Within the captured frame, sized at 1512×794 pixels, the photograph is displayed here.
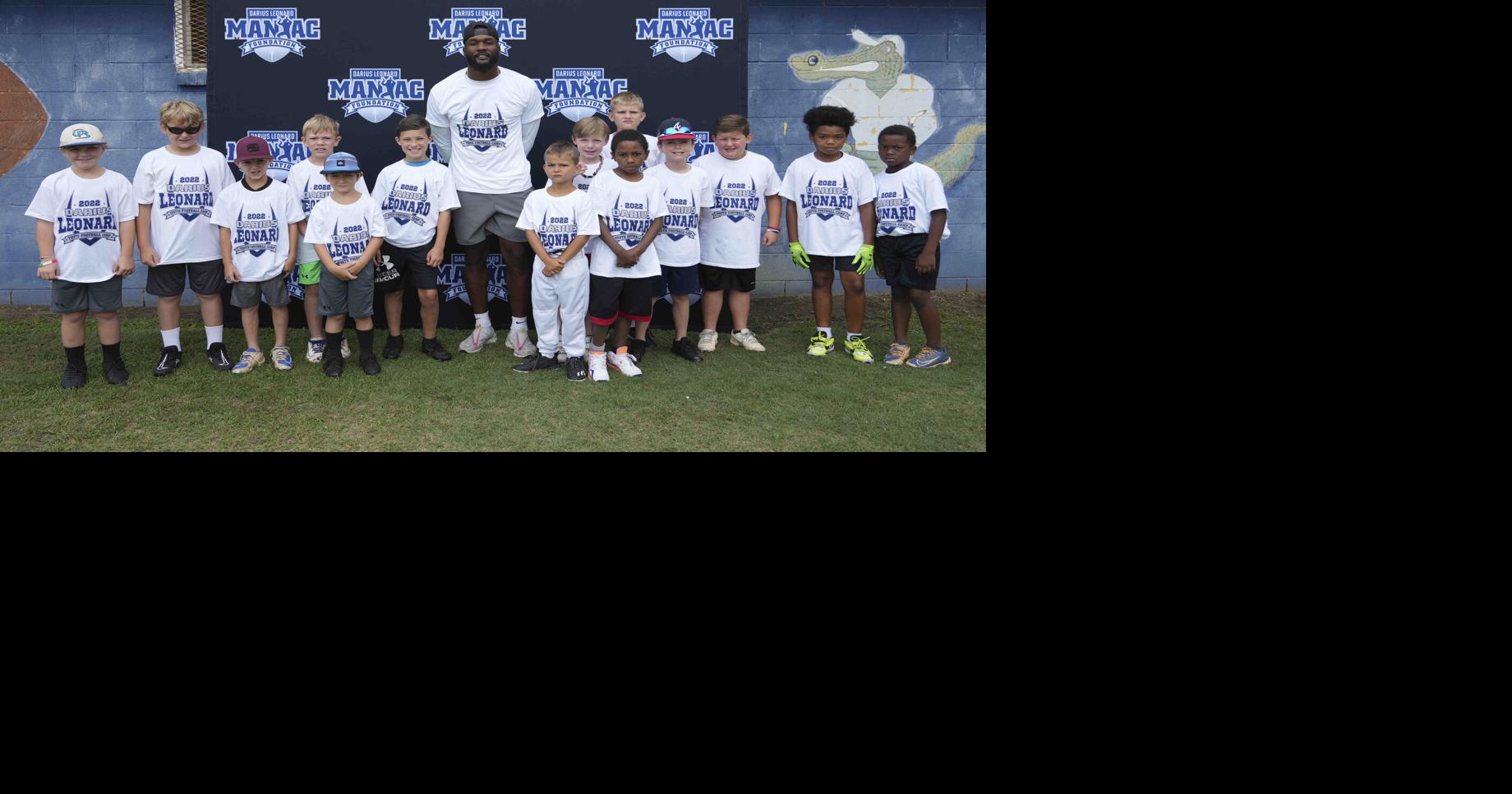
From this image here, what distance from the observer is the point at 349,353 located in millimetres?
6270

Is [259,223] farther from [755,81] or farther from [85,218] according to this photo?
[755,81]

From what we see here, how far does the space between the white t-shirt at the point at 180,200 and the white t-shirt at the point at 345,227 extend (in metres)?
0.55

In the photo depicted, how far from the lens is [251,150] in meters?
5.77

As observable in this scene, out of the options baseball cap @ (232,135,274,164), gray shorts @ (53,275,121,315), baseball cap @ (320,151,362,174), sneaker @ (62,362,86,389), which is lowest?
sneaker @ (62,362,86,389)

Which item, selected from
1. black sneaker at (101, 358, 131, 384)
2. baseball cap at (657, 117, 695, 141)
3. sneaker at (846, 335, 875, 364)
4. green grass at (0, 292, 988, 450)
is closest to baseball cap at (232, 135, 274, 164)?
green grass at (0, 292, 988, 450)

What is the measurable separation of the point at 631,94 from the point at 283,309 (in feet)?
7.68

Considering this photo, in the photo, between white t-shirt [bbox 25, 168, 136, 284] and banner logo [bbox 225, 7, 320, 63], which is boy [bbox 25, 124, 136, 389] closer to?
white t-shirt [bbox 25, 168, 136, 284]

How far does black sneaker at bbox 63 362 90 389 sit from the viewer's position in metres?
5.58

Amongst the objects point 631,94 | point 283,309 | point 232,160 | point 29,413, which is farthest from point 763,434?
point 232,160

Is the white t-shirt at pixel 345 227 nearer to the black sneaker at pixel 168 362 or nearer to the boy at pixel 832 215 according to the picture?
the black sneaker at pixel 168 362

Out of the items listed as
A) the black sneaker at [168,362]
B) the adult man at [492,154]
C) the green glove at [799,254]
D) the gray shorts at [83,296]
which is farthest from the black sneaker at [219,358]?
the green glove at [799,254]

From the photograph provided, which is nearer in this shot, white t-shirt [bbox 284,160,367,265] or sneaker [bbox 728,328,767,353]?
white t-shirt [bbox 284,160,367,265]

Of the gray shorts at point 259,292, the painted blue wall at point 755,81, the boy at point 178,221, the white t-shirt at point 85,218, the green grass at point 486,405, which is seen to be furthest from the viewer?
the painted blue wall at point 755,81

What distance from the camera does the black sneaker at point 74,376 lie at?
5582 millimetres
